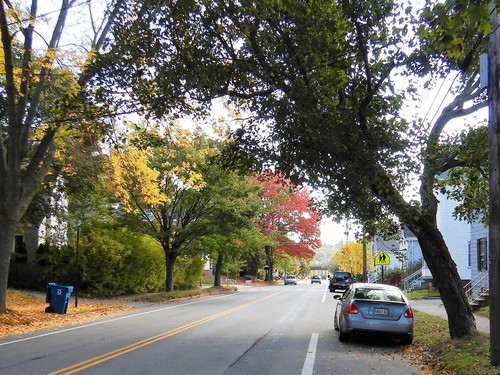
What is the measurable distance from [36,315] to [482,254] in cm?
2129

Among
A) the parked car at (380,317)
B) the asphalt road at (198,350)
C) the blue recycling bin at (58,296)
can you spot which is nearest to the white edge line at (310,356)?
the asphalt road at (198,350)

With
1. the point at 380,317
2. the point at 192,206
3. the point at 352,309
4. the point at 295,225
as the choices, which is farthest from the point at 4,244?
the point at 295,225

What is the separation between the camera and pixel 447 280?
35.9 feet

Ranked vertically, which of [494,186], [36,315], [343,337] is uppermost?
[494,186]

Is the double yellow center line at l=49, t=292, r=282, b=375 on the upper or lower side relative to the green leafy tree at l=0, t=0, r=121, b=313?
lower

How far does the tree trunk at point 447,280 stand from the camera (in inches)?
421

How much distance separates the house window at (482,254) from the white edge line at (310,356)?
15.6 meters

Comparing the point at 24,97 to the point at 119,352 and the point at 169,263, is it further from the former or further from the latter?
the point at 169,263

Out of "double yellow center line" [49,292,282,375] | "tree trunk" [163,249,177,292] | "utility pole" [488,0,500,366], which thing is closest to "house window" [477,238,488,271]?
"double yellow center line" [49,292,282,375]

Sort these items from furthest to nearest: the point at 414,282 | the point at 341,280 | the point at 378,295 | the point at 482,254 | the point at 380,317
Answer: the point at 341,280, the point at 414,282, the point at 482,254, the point at 378,295, the point at 380,317

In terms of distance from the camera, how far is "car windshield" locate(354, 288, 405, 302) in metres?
11.6

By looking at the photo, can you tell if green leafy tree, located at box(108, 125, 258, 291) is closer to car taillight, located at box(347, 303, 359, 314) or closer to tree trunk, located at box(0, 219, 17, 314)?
tree trunk, located at box(0, 219, 17, 314)

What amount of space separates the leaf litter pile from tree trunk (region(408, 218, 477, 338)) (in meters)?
10.6

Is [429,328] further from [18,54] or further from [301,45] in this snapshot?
[18,54]
